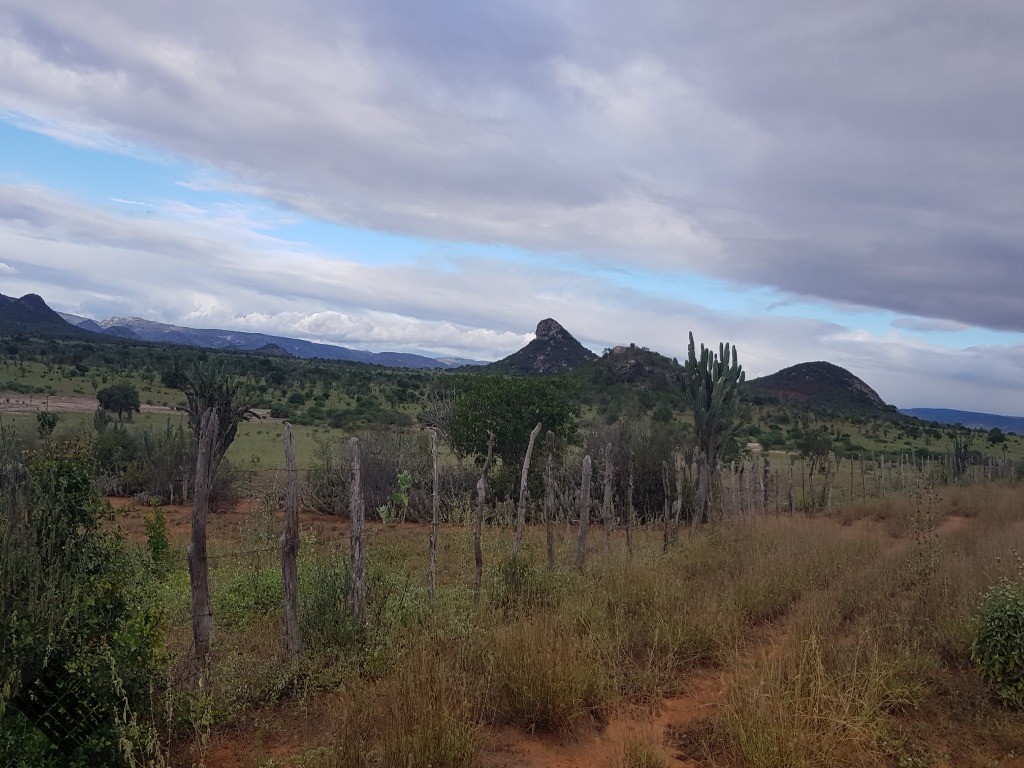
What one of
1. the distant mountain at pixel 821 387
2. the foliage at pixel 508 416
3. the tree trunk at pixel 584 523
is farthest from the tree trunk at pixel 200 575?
the distant mountain at pixel 821 387

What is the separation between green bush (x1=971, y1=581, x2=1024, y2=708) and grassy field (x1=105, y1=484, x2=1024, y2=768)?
16 centimetres

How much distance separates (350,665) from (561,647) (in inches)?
75.7

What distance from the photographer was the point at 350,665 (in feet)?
20.0

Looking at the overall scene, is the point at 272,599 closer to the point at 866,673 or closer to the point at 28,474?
the point at 28,474

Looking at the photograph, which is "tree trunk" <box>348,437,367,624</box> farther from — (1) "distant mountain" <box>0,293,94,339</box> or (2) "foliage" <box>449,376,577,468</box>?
(1) "distant mountain" <box>0,293,94,339</box>

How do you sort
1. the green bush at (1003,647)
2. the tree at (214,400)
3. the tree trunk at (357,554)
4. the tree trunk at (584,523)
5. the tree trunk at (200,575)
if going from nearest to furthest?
the tree trunk at (200,575) → the green bush at (1003,647) → the tree trunk at (357,554) → the tree at (214,400) → the tree trunk at (584,523)

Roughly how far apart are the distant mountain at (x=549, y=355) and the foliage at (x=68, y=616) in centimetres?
6545

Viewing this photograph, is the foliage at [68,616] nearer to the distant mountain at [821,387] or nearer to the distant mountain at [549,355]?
the distant mountain at [549,355]

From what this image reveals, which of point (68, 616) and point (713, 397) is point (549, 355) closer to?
point (713, 397)

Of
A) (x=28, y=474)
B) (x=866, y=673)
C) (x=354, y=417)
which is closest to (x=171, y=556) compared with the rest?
(x=28, y=474)

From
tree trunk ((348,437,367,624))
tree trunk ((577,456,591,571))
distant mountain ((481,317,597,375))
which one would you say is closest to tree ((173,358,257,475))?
tree trunk ((348,437,367,624))

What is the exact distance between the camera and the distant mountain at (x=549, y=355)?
7312 cm

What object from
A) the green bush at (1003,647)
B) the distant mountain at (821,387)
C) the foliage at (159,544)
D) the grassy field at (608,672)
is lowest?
the foliage at (159,544)

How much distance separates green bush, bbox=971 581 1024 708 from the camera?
18.7ft
